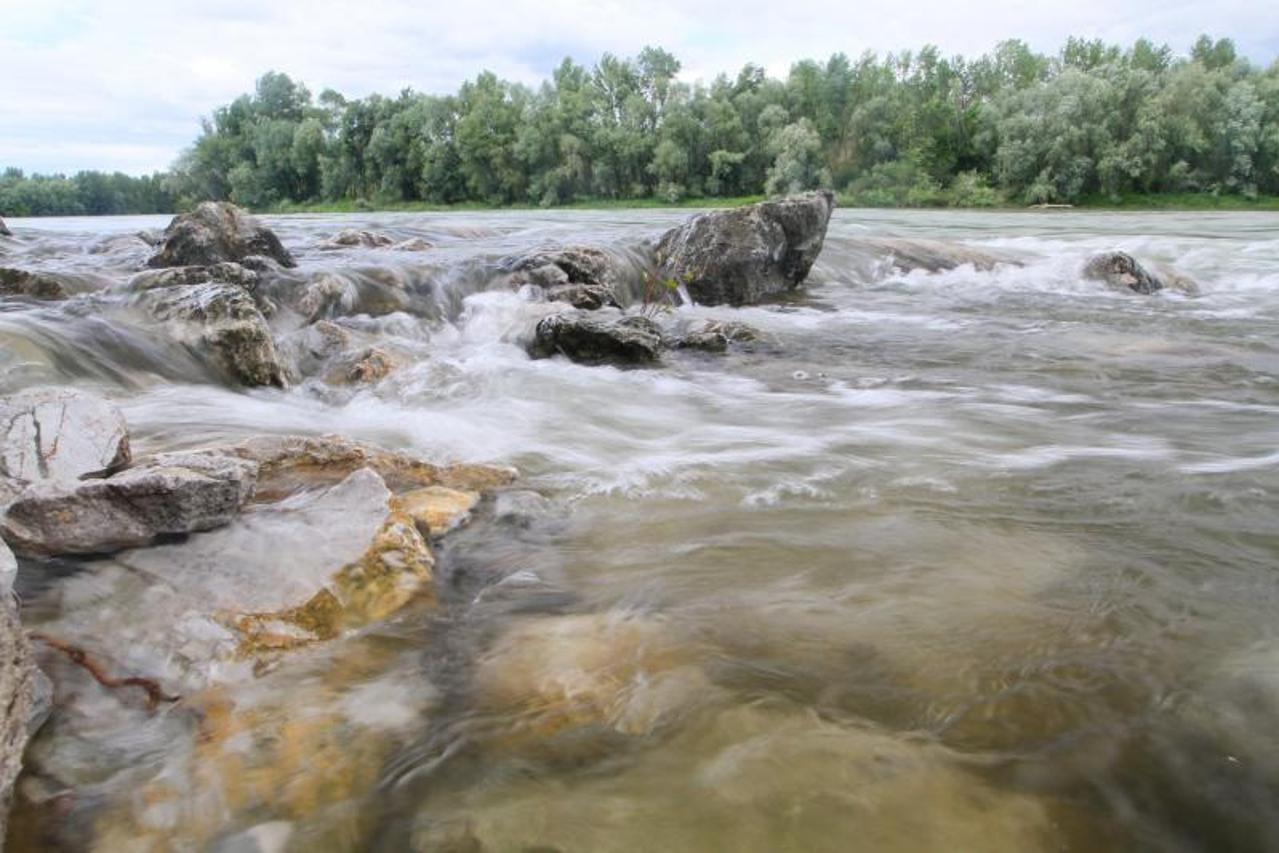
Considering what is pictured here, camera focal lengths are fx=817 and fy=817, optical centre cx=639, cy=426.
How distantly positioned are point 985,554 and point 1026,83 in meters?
71.2

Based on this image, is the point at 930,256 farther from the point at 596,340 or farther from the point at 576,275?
the point at 596,340

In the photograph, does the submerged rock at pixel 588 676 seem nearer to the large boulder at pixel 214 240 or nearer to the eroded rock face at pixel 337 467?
the eroded rock face at pixel 337 467

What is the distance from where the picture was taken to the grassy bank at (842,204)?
135 feet

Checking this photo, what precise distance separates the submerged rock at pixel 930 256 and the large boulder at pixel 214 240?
33.1 ft

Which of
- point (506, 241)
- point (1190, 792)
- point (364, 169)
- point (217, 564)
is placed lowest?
point (1190, 792)

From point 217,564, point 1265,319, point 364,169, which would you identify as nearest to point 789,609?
point 217,564

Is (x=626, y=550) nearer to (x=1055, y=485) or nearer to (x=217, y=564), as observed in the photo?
(x=217, y=564)

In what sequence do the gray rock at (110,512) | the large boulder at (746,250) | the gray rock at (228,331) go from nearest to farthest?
1. the gray rock at (110,512)
2. the gray rock at (228,331)
3. the large boulder at (746,250)

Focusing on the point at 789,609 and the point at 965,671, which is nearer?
the point at 965,671

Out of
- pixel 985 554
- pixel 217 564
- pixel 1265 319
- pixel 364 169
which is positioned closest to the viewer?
pixel 217 564

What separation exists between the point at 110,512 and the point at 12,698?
103cm

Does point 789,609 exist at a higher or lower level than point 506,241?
lower

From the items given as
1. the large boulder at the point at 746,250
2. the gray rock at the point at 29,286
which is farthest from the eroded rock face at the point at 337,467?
the large boulder at the point at 746,250

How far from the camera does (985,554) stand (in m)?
3.28
